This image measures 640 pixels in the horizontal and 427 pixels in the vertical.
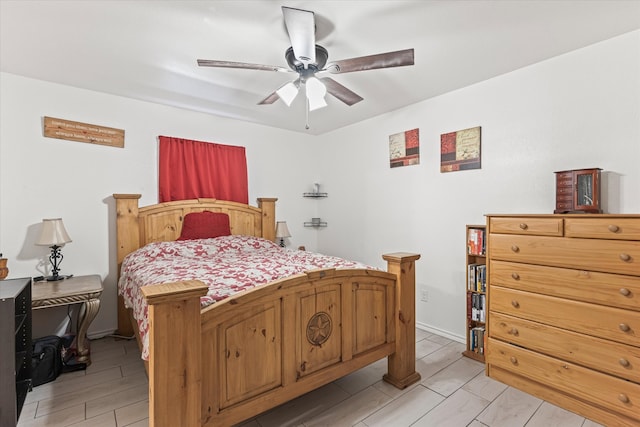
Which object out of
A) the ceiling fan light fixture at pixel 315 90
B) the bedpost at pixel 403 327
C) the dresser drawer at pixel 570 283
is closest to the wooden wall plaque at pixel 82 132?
the ceiling fan light fixture at pixel 315 90

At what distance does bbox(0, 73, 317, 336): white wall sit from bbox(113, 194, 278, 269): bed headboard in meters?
0.15

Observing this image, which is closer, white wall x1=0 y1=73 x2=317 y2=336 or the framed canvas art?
white wall x1=0 y1=73 x2=317 y2=336

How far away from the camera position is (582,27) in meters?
1.91

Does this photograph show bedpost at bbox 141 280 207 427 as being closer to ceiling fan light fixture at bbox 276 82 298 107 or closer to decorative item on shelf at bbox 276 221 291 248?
ceiling fan light fixture at bbox 276 82 298 107

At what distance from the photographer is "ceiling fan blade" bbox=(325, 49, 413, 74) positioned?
67.1 inches

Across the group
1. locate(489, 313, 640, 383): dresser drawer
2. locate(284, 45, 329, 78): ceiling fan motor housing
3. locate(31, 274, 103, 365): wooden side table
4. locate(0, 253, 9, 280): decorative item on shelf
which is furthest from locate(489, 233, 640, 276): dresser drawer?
locate(0, 253, 9, 280): decorative item on shelf

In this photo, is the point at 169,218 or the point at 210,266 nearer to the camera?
the point at 210,266

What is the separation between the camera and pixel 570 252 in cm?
188

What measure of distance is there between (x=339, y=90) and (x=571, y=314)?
221cm

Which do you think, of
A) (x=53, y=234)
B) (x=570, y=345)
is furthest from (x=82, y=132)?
(x=570, y=345)

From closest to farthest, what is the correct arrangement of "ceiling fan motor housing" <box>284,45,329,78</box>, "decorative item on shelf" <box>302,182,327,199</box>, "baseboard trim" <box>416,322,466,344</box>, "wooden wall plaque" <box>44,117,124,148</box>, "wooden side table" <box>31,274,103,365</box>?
"ceiling fan motor housing" <box>284,45,329,78</box> → "wooden side table" <box>31,274,103,365</box> → "wooden wall plaque" <box>44,117,124,148</box> → "baseboard trim" <box>416,322,466,344</box> → "decorative item on shelf" <box>302,182,327,199</box>

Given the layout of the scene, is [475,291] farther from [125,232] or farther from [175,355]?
[125,232]

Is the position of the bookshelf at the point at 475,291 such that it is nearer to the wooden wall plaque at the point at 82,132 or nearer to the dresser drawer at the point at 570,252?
the dresser drawer at the point at 570,252

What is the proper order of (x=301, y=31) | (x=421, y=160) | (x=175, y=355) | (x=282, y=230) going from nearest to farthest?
1. (x=175, y=355)
2. (x=301, y=31)
3. (x=421, y=160)
4. (x=282, y=230)
